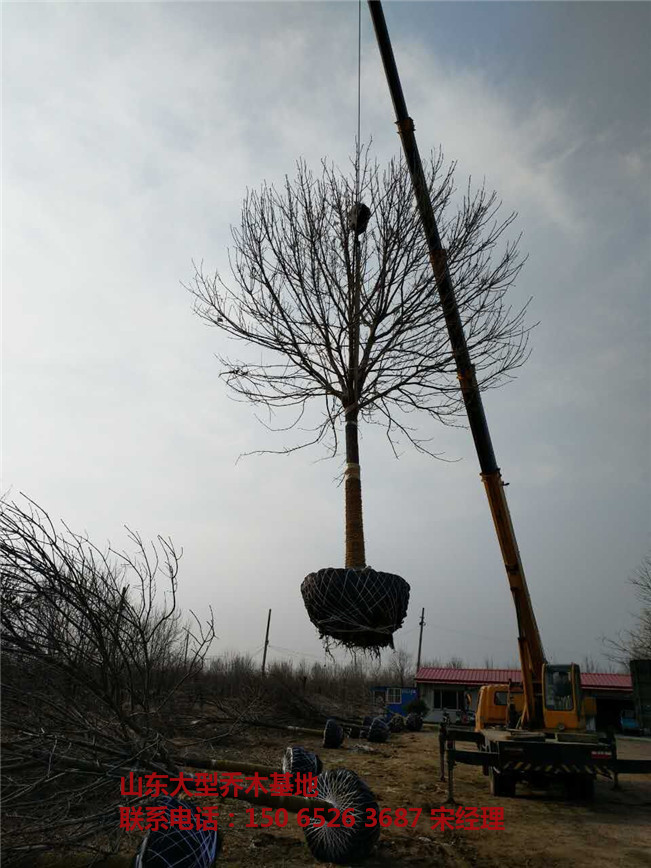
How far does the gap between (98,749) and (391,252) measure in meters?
5.34

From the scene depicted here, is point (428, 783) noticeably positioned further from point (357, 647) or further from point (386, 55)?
point (386, 55)

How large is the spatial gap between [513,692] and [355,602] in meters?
7.09

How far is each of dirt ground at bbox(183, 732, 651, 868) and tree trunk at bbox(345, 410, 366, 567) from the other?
2.65 metres

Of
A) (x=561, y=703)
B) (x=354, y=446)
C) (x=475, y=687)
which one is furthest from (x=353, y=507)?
(x=475, y=687)

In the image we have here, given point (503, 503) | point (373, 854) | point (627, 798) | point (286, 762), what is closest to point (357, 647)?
point (373, 854)

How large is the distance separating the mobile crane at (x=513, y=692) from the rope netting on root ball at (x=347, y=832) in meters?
3.05

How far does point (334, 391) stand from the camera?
6082 millimetres

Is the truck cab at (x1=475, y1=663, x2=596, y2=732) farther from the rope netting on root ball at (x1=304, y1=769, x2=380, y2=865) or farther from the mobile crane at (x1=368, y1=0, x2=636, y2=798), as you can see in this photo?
the rope netting on root ball at (x1=304, y1=769, x2=380, y2=865)

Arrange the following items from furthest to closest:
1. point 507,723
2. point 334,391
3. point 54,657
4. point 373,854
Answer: point 507,723 < point 334,391 < point 373,854 < point 54,657

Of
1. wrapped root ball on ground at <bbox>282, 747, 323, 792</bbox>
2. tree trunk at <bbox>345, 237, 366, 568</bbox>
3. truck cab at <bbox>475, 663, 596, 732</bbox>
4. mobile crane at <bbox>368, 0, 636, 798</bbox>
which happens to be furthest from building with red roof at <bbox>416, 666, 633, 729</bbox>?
tree trunk at <bbox>345, 237, 366, 568</bbox>

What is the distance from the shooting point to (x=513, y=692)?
10.1m

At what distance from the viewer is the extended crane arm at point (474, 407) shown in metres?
6.59

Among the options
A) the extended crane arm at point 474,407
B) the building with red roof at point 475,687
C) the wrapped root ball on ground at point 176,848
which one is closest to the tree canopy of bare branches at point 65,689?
the wrapped root ball on ground at point 176,848

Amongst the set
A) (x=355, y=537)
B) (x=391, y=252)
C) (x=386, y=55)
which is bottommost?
(x=355, y=537)
